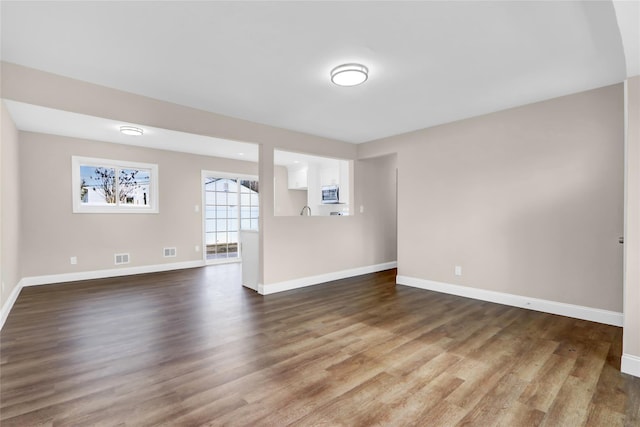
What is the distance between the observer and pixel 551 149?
11.4ft

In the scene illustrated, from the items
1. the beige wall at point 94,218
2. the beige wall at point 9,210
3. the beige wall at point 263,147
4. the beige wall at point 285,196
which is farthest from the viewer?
the beige wall at point 285,196

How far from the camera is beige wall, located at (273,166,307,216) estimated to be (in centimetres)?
838

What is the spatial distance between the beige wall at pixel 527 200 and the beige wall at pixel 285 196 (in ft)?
14.2

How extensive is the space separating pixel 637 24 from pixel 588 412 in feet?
7.37

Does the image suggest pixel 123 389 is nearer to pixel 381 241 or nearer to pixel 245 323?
pixel 245 323

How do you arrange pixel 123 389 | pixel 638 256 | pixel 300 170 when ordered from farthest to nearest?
pixel 300 170 → pixel 638 256 → pixel 123 389

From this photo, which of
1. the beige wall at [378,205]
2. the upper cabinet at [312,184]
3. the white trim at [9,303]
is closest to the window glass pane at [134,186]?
the white trim at [9,303]

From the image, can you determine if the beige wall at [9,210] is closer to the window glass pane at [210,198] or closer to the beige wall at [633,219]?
the window glass pane at [210,198]

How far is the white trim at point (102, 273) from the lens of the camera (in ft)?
16.4

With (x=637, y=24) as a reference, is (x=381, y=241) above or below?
below

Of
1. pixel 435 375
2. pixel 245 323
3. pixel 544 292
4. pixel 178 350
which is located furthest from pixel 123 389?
pixel 544 292

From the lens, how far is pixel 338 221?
5.45 meters

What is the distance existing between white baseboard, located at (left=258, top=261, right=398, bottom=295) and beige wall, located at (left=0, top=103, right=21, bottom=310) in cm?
300

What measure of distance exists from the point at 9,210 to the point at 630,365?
6.44 m
